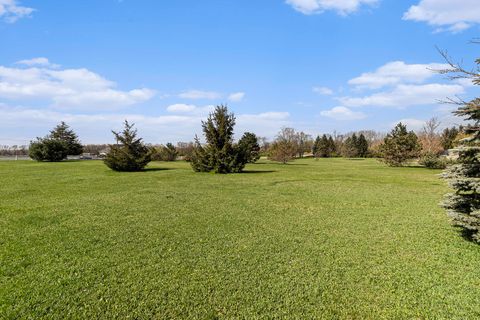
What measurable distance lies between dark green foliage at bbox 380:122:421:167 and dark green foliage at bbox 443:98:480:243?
1090 inches

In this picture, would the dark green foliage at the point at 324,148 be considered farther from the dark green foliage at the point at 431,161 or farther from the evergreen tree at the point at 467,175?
the evergreen tree at the point at 467,175

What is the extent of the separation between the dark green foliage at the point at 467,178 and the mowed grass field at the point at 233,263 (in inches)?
18.6

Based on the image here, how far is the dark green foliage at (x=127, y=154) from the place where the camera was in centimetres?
2031

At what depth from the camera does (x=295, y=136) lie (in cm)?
7931

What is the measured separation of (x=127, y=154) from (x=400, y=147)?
28028mm

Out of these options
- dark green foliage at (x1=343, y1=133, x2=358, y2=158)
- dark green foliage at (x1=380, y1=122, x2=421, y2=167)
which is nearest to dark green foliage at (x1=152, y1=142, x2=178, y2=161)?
dark green foliage at (x1=380, y1=122, x2=421, y2=167)

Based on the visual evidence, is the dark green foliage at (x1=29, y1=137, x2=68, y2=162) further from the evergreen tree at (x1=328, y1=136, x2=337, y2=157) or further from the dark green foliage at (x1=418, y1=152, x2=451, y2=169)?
the evergreen tree at (x1=328, y1=136, x2=337, y2=157)

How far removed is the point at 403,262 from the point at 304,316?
8.28ft

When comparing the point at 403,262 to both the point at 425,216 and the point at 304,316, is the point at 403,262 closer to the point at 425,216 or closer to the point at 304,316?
the point at 304,316

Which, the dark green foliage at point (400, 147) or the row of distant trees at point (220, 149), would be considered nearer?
the row of distant trees at point (220, 149)

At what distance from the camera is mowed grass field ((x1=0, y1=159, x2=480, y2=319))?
3.25 metres

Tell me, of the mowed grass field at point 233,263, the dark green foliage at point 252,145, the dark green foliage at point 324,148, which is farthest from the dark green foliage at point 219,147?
the dark green foliage at point 324,148

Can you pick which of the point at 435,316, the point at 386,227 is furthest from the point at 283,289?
the point at 386,227

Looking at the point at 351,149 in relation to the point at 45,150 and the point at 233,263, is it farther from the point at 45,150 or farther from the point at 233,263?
the point at 233,263
